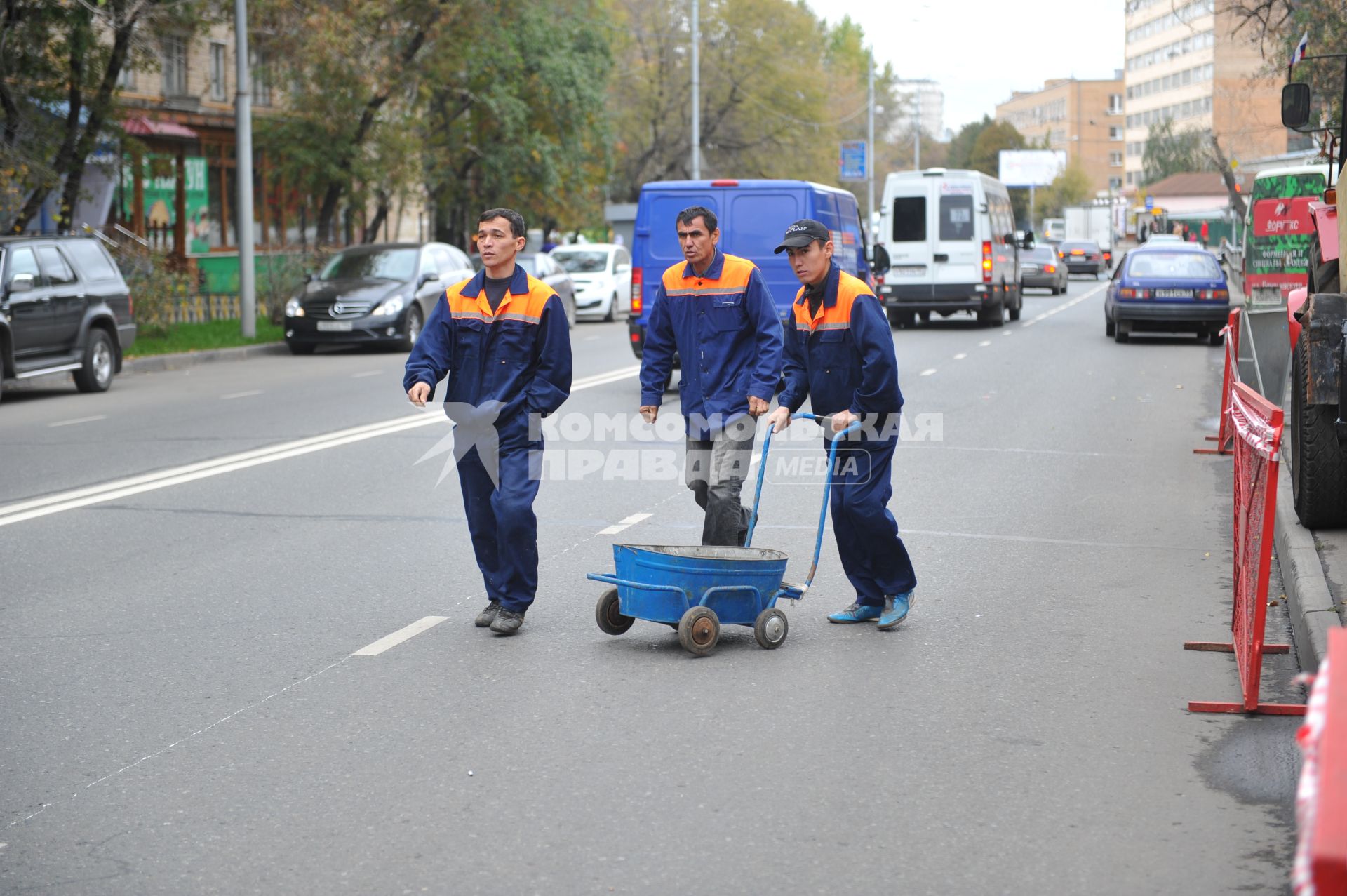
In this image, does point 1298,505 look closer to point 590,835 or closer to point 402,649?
point 402,649

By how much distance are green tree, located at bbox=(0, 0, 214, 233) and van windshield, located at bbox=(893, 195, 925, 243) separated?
1237 cm

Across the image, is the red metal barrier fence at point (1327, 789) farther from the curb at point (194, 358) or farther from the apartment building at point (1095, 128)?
the apartment building at point (1095, 128)

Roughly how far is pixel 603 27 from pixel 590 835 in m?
40.3

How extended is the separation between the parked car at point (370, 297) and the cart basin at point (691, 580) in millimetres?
18103

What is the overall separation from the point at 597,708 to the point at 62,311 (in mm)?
14245

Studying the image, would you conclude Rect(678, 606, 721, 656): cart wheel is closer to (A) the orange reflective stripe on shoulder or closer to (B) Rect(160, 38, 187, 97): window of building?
(A) the orange reflective stripe on shoulder

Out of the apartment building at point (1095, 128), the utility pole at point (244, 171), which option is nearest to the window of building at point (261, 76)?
the utility pole at point (244, 171)

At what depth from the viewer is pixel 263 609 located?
7367 millimetres

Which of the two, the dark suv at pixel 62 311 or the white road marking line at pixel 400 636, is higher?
the dark suv at pixel 62 311

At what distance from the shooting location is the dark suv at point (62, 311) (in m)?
17.5

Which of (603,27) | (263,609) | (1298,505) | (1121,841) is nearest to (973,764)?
(1121,841)

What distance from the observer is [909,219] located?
2970cm

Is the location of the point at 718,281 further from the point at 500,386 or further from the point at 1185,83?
the point at 1185,83

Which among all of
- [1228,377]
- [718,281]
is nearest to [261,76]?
[1228,377]
